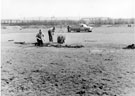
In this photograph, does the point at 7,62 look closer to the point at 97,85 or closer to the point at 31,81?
the point at 31,81

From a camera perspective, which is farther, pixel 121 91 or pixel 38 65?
pixel 38 65

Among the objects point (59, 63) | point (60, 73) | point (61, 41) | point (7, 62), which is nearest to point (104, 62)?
point (59, 63)

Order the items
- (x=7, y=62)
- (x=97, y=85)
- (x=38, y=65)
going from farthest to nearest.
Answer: (x=7, y=62) → (x=38, y=65) → (x=97, y=85)

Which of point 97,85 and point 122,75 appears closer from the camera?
point 97,85

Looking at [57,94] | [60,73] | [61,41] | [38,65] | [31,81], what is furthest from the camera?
[61,41]

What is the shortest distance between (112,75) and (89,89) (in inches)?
71.0

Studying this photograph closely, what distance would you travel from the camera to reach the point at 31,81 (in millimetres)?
8312

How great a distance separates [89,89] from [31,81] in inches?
85.6

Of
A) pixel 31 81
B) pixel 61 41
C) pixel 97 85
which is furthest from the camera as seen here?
pixel 61 41

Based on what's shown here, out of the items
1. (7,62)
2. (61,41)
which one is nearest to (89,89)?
(7,62)

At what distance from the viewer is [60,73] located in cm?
920

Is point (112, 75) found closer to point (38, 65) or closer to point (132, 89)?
point (132, 89)

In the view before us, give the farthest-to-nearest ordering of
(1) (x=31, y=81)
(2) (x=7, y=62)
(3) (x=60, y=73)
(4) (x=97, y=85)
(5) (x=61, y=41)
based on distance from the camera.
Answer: (5) (x=61, y=41) < (2) (x=7, y=62) < (3) (x=60, y=73) < (1) (x=31, y=81) < (4) (x=97, y=85)

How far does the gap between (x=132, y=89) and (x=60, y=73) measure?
2.99 metres
